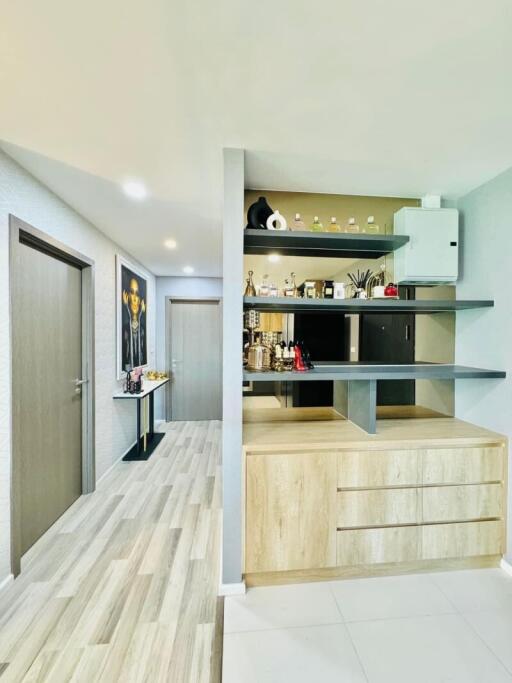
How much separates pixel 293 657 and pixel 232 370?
1349 mm

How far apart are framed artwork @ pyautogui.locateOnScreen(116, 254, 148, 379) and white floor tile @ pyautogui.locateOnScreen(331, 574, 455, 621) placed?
2890 millimetres

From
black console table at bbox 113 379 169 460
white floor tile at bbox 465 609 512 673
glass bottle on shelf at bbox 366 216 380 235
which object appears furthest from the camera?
black console table at bbox 113 379 169 460

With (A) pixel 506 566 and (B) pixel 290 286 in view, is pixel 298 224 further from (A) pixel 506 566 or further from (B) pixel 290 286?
(A) pixel 506 566

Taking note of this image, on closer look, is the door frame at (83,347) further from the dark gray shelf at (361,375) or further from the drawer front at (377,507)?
the drawer front at (377,507)

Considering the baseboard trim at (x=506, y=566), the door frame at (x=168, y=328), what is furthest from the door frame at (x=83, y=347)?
the baseboard trim at (x=506, y=566)

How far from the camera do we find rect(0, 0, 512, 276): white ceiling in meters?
1.00

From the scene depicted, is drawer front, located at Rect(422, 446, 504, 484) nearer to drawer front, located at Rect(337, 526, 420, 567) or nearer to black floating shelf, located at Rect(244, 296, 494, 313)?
drawer front, located at Rect(337, 526, 420, 567)

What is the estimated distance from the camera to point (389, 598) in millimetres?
1696

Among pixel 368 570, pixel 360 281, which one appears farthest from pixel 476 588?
pixel 360 281

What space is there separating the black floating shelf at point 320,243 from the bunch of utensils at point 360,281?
13cm

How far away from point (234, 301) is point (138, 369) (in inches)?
108

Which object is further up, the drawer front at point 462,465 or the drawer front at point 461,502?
the drawer front at point 462,465

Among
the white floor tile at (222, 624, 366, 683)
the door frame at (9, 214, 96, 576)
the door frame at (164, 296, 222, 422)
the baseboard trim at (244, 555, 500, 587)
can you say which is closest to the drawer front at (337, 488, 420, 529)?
the baseboard trim at (244, 555, 500, 587)

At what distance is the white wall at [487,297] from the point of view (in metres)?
1.92
